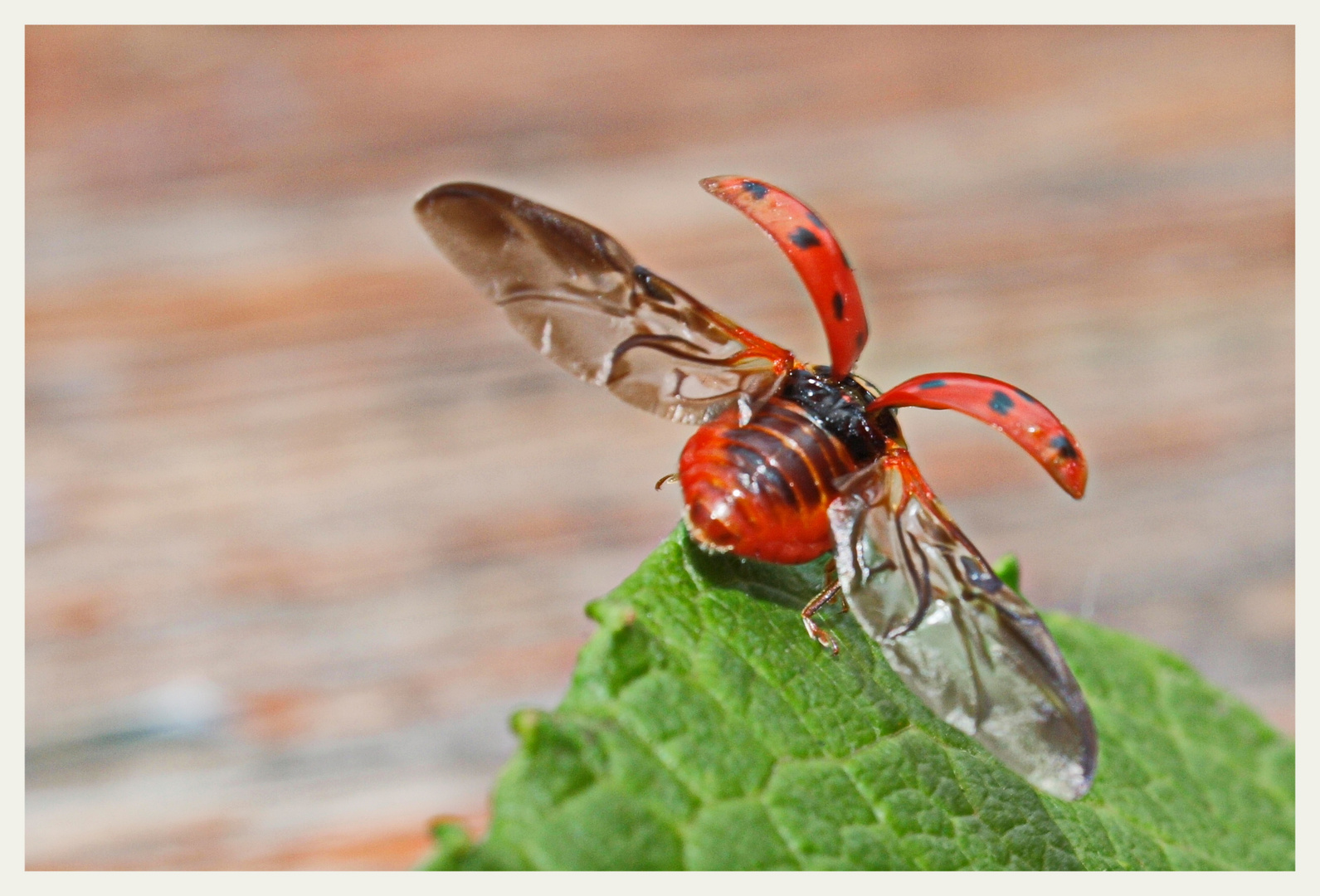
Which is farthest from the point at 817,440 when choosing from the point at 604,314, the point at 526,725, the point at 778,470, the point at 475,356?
the point at 475,356

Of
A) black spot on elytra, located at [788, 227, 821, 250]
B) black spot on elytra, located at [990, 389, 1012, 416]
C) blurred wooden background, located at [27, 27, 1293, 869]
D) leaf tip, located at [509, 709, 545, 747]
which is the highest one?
blurred wooden background, located at [27, 27, 1293, 869]

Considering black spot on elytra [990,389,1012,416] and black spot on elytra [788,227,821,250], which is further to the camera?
black spot on elytra [788,227,821,250]

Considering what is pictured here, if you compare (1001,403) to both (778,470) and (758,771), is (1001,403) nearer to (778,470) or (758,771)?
(778,470)

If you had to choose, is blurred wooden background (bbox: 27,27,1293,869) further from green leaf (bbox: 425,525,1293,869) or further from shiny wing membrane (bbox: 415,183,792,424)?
green leaf (bbox: 425,525,1293,869)

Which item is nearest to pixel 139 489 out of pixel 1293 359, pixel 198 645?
pixel 198 645

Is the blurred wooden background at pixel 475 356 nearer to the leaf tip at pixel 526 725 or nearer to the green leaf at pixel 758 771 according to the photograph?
the green leaf at pixel 758 771

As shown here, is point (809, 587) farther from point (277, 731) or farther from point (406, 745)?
point (277, 731)

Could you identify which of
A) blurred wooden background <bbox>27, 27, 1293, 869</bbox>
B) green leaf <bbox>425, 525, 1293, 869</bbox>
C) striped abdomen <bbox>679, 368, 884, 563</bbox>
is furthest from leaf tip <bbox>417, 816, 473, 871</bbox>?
blurred wooden background <bbox>27, 27, 1293, 869</bbox>
